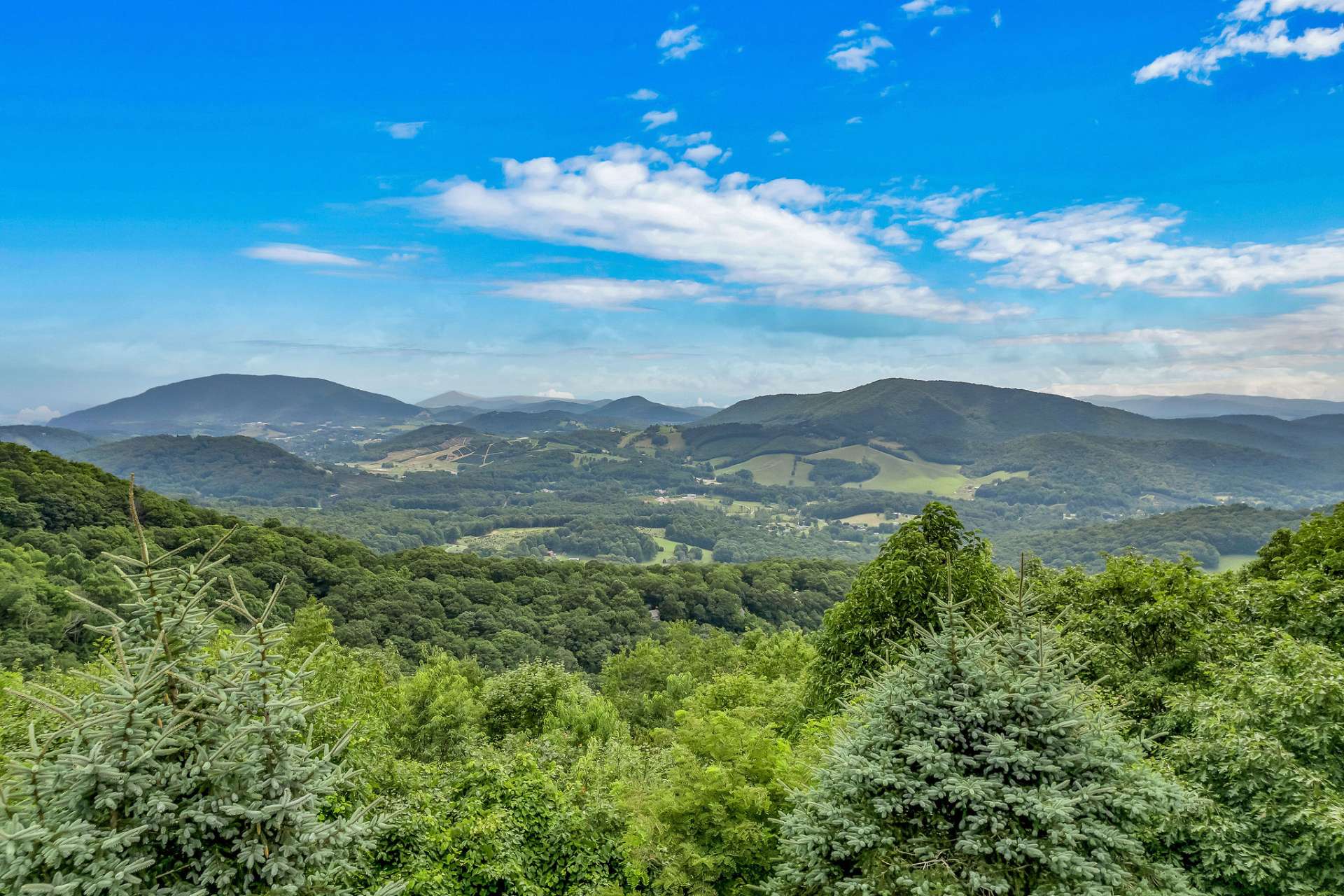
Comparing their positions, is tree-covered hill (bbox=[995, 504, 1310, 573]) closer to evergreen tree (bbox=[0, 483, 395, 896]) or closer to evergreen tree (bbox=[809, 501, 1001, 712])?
evergreen tree (bbox=[809, 501, 1001, 712])

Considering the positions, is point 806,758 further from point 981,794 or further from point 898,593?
point 898,593

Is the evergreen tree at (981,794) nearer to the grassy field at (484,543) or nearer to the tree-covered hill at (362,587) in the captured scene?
the tree-covered hill at (362,587)

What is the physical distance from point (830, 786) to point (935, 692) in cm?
185

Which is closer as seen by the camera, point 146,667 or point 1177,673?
point 146,667

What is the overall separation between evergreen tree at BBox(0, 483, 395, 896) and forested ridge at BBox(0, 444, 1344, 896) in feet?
0.11

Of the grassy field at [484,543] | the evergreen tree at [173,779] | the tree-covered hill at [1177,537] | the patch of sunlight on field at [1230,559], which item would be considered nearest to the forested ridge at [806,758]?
the evergreen tree at [173,779]

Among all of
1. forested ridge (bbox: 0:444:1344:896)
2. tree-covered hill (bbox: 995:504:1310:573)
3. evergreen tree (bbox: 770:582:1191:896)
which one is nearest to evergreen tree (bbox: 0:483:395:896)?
forested ridge (bbox: 0:444:1344:896)

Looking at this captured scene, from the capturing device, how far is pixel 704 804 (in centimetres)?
1146

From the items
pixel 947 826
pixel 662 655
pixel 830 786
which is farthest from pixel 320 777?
pixel 662 655

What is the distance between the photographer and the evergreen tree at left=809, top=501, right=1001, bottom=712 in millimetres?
16859

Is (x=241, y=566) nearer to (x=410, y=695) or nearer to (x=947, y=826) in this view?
(x=410, y=695)

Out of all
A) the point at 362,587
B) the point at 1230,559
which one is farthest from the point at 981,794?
the point at 1230,559

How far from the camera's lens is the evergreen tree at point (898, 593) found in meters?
16.9

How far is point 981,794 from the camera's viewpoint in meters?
7.16
